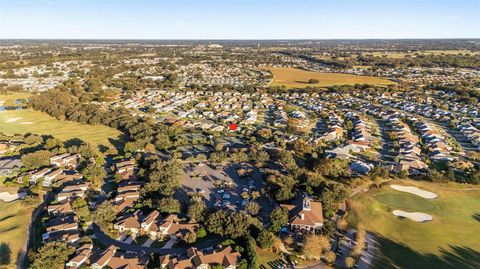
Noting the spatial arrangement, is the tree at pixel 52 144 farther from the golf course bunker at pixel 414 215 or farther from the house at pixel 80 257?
the golf course bunker at pixel 414 215

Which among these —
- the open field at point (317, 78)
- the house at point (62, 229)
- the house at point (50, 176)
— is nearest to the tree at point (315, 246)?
the house at point (62, 229)

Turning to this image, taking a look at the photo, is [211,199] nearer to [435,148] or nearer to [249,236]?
[249,236]

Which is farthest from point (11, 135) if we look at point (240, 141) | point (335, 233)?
point (335, 233)

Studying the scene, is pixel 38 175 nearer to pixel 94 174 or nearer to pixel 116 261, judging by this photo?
pixel 94 174

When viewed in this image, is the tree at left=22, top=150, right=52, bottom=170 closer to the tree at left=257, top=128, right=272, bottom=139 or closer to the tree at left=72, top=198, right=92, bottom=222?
the tree at left=72, top=198, right=92, bottom=222

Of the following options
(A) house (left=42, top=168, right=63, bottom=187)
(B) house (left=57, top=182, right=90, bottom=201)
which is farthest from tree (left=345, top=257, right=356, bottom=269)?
(A) house (left=42, top=168, right=63, bottom=187)

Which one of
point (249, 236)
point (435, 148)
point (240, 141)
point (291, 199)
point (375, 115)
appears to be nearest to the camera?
point (249, 236)
